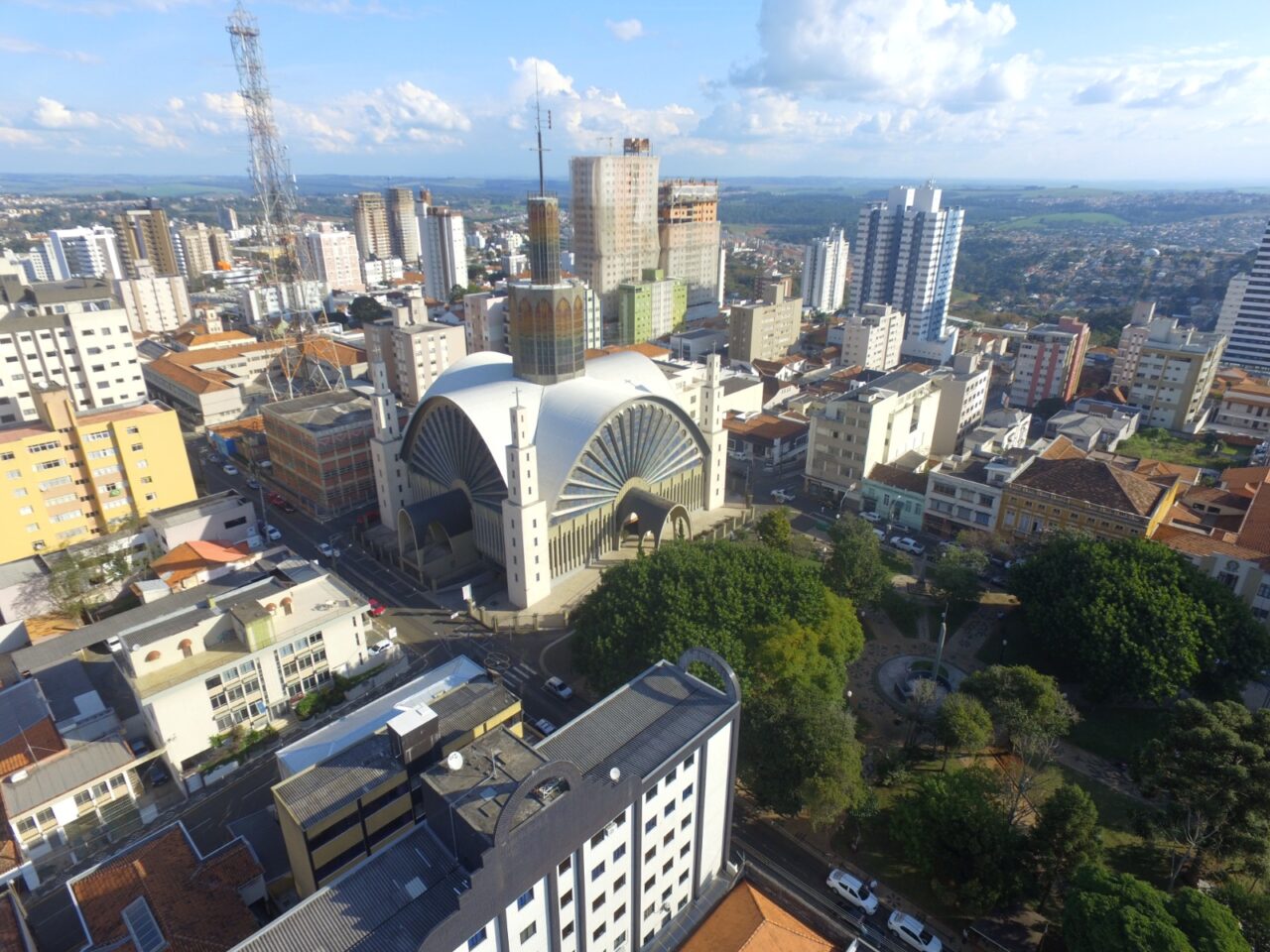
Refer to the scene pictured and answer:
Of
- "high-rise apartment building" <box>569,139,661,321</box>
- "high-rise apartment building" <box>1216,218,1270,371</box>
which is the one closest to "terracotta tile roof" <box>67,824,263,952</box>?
"high-rise apartment building" <box>569,139,661,321</box>

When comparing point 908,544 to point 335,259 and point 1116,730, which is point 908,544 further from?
point 335,259

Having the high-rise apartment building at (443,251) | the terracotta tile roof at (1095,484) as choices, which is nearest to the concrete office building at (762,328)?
the terracotta tile roof at (1095,484)

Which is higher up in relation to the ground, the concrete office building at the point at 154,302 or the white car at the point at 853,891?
the concrete office building at the point at 154,302

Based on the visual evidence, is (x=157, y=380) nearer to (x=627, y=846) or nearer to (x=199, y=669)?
(x=199, y=669)

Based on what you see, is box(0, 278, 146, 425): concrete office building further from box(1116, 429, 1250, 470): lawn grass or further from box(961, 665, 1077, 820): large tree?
box(1116, 429, 1250, 470): lawn grass

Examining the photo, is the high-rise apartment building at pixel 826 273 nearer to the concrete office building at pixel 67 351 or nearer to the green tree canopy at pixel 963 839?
the concrete office building at pixel 67 351

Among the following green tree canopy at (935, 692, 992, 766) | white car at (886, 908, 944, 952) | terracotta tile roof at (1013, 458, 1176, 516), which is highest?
terracotta tile roof at (1013, 458, 1176, 516)

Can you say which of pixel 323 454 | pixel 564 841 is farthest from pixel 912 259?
pixel 564 841
